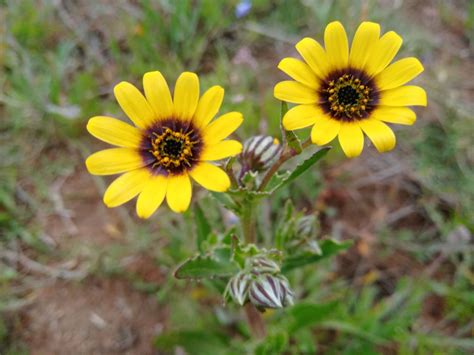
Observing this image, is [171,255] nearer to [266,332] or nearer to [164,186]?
[266,332]

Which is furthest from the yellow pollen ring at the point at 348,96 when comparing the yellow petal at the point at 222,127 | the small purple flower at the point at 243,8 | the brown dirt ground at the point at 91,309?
the small purple flower at the point at 243,8

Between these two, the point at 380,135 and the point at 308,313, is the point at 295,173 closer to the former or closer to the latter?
the point at 380,135

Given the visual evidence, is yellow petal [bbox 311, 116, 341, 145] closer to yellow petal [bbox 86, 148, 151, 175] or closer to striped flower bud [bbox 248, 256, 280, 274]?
striped flower bud [bbox 248, 256, 280, 274]

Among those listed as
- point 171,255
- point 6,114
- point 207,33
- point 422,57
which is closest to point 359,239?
point 171,255

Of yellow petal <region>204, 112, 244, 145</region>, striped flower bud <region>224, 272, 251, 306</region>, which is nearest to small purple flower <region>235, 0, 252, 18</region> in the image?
yellow petal <region>204, 112, 244, 145</region>

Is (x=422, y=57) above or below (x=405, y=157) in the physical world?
above

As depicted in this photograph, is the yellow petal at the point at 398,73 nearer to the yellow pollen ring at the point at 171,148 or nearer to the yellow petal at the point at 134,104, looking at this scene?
the yellow pollen ring at the point at 171,148
